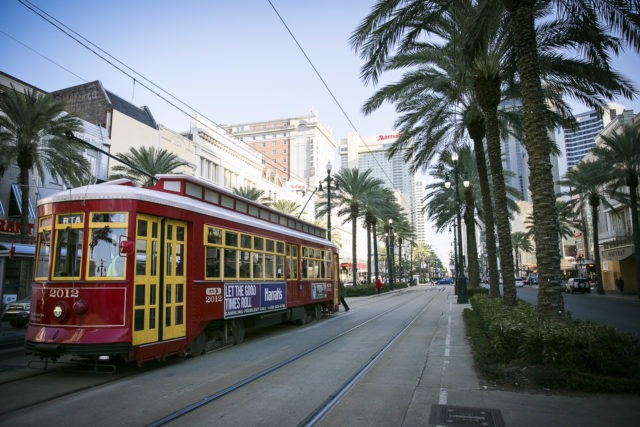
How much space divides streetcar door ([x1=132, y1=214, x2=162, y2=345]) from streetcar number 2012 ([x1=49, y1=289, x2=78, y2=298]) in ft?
3.25

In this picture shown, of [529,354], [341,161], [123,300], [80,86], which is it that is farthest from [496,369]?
[341,161]

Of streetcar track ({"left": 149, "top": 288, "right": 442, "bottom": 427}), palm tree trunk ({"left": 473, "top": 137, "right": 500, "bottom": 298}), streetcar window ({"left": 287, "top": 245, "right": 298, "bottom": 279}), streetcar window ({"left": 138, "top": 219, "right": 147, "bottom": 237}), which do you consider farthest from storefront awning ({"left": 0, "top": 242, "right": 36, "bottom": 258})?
palm tree trunk ({"left": 473, "top": 137, "right": 500, "bottom": 298})

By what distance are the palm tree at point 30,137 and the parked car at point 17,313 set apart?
519 cm

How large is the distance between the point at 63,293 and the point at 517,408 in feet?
24.4

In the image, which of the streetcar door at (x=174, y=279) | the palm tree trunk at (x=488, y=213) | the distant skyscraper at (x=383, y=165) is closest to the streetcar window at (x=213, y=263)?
the streetcar door at (x=174, y=279)

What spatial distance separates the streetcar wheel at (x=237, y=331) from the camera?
456 inches

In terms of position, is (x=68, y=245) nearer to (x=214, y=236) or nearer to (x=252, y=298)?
(x=214, y=236)

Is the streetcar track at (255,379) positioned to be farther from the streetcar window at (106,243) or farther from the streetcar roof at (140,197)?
the streetcar roof at (140,197)

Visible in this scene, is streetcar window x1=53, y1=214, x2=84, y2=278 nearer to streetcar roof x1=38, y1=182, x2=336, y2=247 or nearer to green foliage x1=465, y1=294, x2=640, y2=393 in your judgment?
streetcar roof x1=38, y1=182, x2=336, y2=247

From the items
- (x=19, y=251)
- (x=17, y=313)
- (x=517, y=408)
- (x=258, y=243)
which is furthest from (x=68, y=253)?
(x=17, y=313)

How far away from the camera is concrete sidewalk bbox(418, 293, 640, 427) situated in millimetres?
5258

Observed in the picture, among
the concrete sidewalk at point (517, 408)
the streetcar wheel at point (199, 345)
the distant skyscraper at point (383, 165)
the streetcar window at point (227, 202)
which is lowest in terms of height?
the concrete sidewalk at point (517, 408)

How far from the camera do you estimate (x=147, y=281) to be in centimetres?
820

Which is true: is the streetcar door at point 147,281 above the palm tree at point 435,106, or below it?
below
